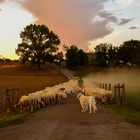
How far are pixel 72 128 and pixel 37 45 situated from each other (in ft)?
411

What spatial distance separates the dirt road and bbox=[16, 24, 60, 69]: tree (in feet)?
386

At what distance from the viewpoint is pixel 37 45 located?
144 meters

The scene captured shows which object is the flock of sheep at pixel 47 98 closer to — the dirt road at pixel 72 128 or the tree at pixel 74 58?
the dirt road at pixel 72 128

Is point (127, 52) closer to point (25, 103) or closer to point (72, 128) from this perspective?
point (25, 103)

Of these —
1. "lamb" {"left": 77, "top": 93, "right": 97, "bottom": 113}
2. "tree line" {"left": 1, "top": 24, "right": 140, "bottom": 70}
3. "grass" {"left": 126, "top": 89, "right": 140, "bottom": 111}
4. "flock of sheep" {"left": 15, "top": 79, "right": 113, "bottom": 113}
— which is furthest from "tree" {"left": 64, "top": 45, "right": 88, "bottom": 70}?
"lamb" {"left": 77, "top": 93, "right": 97, "bottom": 113}

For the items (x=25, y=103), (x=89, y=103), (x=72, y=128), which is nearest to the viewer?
(x=72, y=128)

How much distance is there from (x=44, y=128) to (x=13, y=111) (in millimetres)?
11180

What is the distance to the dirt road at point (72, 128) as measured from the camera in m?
17.7

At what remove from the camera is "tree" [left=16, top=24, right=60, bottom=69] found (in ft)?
469

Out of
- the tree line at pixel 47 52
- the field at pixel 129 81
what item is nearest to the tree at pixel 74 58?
the tree line at pixel 47 52

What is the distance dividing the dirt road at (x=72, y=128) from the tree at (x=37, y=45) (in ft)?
386

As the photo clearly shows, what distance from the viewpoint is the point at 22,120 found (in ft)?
77.5

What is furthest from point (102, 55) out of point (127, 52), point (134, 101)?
point (134, 101)

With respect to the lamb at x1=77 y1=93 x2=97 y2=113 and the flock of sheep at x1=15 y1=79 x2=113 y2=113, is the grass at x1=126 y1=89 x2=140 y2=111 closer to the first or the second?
the flock of sheep at x1=15 y1=79 x2=113 y2=113
